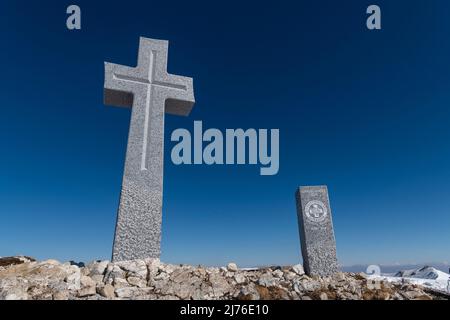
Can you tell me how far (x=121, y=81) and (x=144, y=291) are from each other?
654cm

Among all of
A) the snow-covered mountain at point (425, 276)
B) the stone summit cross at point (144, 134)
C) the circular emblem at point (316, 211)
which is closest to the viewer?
the stone summit cross at point (144, 134)

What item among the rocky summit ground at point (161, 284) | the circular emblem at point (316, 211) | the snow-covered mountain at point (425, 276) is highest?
the circular emblem at point (316, 211)

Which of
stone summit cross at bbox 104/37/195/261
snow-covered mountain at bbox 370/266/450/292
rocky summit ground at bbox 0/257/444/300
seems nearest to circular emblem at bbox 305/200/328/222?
rocky summit ground at bbox 0/257/444/300

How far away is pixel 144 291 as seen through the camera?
18.5 feet

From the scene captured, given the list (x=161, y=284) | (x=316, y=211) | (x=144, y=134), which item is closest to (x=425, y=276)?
(x=316, y=211)

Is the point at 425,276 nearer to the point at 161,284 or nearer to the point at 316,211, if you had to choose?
the point at 316,211

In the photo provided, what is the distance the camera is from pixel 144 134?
9.04 m

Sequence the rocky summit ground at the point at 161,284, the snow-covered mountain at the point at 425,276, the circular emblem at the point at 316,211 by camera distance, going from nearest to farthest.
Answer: the rocky summit ground at the point at 161,284
the circular emblem at the point at 316,211
the snow-covered mountain at the point at 425,276

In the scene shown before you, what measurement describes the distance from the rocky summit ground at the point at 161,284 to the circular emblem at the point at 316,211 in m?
2.17

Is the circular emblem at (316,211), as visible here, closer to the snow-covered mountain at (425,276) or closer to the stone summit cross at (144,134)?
the stone summit cross at (144,134)

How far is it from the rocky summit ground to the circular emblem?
217cm

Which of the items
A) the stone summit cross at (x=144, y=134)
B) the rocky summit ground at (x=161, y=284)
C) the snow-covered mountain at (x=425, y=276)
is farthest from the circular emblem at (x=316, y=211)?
the snow-covered mountain at (x=425, y=276)

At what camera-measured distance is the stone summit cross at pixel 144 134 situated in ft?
25.9
